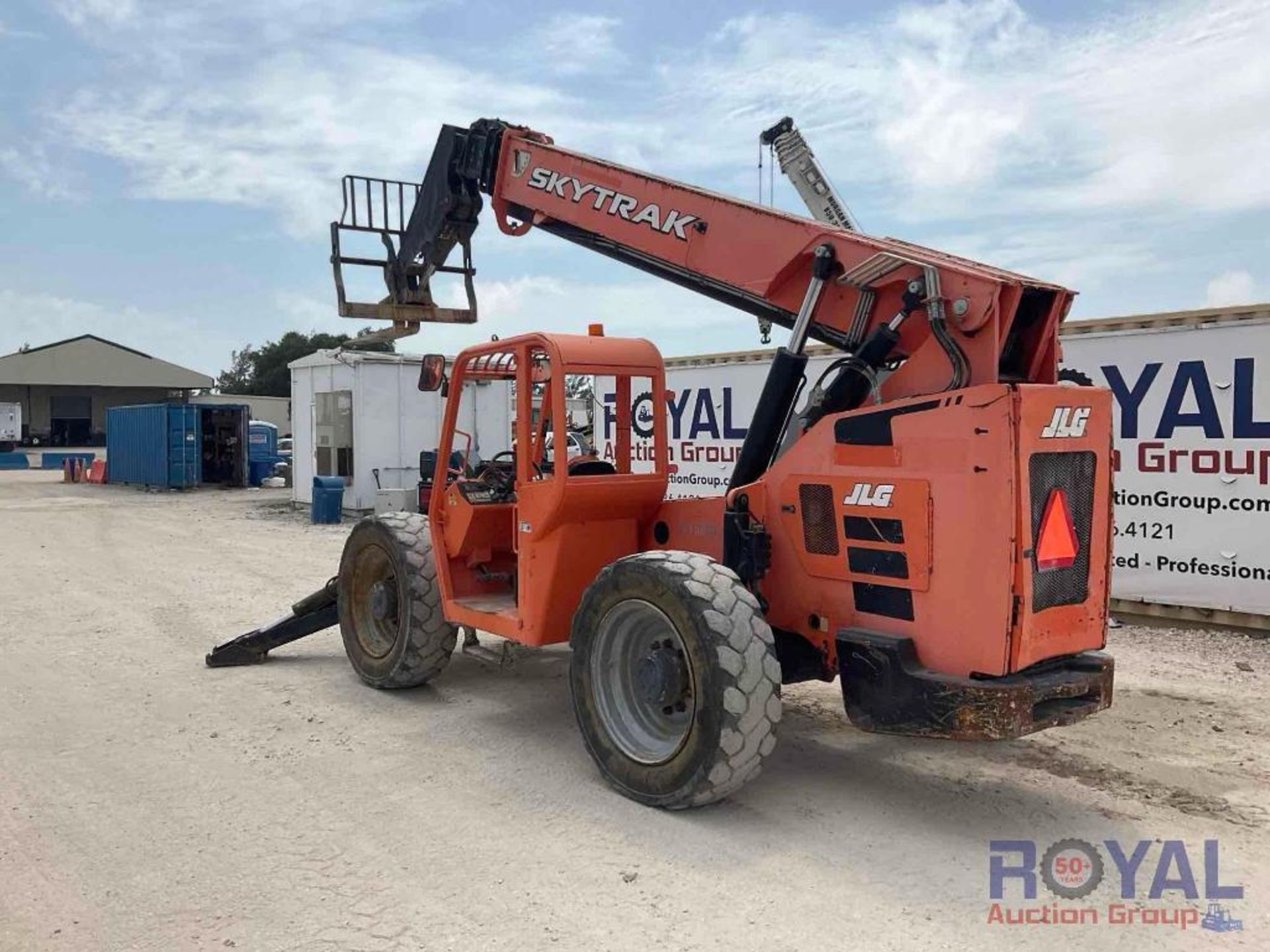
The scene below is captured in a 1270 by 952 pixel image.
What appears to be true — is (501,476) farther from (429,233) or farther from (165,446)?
(165,446)

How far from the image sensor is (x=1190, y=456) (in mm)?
9406

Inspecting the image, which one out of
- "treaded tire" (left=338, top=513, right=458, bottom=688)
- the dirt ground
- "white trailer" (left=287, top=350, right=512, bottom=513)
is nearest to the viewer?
the dirt ground

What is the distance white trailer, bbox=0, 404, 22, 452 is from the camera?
48781 mm

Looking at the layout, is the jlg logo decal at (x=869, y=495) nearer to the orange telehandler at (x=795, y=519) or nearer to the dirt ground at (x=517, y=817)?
the orange telehandler at (x=795, y=519)

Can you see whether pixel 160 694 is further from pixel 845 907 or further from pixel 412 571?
pixel 845 907

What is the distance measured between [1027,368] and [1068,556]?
0.93m

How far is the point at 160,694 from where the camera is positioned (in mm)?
7109

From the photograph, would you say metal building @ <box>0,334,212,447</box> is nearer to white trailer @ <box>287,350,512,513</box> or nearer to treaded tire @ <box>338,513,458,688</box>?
white trailer @ <box>287,350,512,513</box>

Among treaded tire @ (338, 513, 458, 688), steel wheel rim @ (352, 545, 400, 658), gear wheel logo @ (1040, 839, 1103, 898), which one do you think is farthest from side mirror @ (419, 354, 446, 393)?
gear wheel logo @ (1040, 839, 1103, 898)

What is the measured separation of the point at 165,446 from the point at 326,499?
11.3m

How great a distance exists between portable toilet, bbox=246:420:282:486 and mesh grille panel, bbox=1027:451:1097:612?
93.2 feet

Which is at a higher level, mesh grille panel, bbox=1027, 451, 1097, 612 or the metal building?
the metal building

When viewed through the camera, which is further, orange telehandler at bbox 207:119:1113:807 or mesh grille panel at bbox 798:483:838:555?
mesh grille panel at bbox 798:483:838:555

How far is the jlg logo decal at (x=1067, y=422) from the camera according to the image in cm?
452
